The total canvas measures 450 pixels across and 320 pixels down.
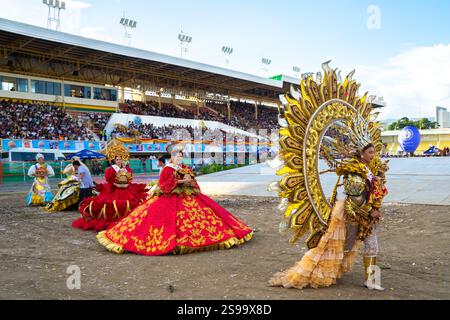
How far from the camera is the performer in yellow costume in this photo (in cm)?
407

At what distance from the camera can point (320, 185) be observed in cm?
430

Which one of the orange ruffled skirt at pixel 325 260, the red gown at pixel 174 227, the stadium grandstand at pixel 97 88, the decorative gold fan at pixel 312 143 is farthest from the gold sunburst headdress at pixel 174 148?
the stadium grandstand at pixel 97 88

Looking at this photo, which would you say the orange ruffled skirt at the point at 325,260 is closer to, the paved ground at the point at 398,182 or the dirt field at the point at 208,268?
the dirt field at the point at 208,268

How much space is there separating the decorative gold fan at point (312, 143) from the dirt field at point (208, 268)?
2.77 feet

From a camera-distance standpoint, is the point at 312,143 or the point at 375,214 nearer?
the point at 312,143

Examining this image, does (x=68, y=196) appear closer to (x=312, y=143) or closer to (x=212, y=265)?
(x=212, y=265)

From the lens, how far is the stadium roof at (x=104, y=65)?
28.1 meters

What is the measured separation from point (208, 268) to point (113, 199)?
415 cm

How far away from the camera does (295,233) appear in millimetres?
4203

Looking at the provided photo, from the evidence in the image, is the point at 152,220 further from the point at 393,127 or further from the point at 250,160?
the point at 393,127

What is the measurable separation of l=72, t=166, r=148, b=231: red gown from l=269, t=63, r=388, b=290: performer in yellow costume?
16.6 ft

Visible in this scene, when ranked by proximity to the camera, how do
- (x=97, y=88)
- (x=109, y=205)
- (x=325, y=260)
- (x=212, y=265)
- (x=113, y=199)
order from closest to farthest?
(x=325, y=260) → (x=212, y=265) → (x=109, y=205) → (x=113, y=199) → (x=97, y=88)

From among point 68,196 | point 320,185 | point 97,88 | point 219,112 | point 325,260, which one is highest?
point 97,88

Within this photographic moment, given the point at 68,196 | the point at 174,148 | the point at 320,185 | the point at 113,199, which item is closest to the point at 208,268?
the point at 320,185
